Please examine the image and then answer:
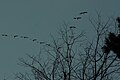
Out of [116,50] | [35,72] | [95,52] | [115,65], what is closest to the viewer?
[116,50]

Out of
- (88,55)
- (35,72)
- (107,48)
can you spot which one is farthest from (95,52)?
(35,72)

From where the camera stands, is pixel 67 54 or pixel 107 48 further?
pixel 67 54

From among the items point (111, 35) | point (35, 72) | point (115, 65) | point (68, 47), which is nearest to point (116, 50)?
point (111, 35)

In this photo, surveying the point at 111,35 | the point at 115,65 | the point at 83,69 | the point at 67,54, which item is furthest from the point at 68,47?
the point at 111,35

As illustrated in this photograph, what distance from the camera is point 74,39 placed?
14359 mm

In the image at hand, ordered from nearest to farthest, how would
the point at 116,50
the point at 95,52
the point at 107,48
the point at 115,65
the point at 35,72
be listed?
1. the point at 116,50
2. the point at 107,48
3. the point at 115,65
4. the point at 95,52
5. the point at 35,72

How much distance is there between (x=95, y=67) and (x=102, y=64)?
42 centimetres

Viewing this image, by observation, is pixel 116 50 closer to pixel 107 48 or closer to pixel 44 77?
pixel 107 48

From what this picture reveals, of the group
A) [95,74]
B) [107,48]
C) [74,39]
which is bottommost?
[95,74]

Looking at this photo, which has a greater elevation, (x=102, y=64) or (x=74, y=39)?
(x=74, y=39)

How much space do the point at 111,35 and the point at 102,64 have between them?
8.48 ft

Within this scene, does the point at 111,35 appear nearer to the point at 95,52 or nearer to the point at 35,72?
the point at 95,52

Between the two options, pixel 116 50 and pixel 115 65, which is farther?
pixel 115 65

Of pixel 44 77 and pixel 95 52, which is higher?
pixel 95 52
